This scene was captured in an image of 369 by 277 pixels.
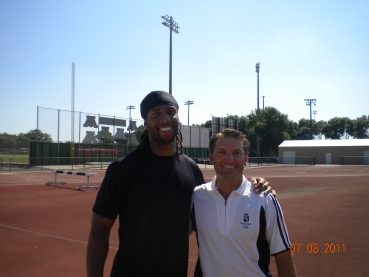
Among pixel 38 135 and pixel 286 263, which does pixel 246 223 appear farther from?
pixel 38 135

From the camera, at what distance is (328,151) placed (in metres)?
53.2

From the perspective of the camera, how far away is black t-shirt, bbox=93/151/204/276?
228 centimetres

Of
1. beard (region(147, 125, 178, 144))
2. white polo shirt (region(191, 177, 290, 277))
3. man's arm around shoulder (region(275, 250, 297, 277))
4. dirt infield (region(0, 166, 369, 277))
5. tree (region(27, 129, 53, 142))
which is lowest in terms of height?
dirt infield (region(0, 166, 369, 277))

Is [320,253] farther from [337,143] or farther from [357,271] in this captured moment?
[337,143]

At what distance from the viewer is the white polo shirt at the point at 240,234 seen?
229 cm

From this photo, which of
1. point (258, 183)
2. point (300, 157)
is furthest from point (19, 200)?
point (300, 157)

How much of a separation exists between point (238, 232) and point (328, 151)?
55602 millimetres

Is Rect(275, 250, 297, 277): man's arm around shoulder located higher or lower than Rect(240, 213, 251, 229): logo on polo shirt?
lower

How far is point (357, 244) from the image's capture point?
6289mm
